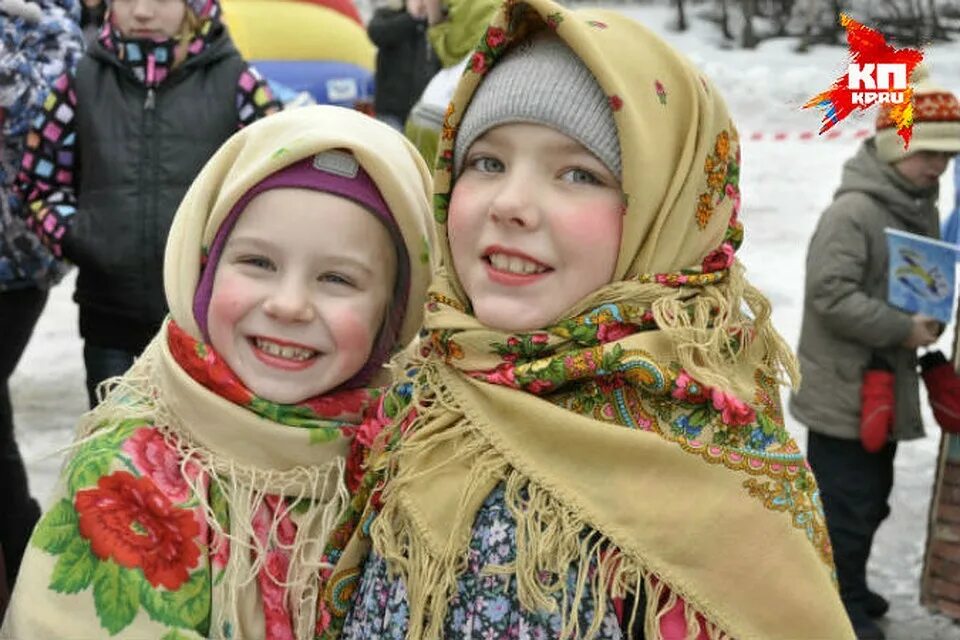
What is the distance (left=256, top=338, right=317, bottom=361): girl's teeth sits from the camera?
1.92 metres

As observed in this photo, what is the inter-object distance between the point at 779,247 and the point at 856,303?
4791 mm

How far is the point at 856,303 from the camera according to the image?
355cm

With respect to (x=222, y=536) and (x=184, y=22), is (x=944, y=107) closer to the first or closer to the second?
(x=184, y=22)

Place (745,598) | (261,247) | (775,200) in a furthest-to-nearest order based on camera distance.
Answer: (775,200) → (261,247) → (745,598)

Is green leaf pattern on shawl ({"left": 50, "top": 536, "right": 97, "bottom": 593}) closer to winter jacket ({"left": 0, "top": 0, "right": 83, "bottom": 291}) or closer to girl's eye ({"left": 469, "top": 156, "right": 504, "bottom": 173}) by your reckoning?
girl's eye ({"left": 469, "top": 156, "right": 504, "bottom": 173})

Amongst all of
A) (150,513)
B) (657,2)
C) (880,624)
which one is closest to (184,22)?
(150,513)

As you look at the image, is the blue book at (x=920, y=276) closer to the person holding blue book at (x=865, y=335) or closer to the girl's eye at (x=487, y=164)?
the person holding blue book at (x=865, y=335)

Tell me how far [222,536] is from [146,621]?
16 cm

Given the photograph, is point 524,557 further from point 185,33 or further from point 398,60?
point 398,60

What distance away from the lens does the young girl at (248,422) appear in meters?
1.80

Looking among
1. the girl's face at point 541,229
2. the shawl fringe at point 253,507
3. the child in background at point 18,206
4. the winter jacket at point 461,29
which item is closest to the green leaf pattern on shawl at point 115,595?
the shawl fringe at point 253,507

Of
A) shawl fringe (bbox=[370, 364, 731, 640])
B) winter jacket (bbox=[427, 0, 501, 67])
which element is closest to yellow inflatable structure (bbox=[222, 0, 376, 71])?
winter jacket (bbox=[427, 0, 501, 67])

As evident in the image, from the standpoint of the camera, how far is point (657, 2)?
31.2 ft

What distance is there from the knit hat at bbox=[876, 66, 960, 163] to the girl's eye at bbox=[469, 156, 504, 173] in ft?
6.95
